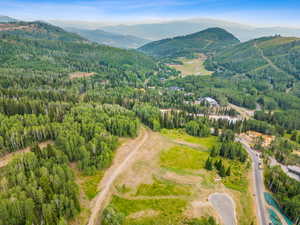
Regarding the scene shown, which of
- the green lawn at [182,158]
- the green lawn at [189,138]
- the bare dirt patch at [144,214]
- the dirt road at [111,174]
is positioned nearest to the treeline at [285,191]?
the green lawn at [182,158]

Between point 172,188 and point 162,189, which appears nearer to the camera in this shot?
point 162,189

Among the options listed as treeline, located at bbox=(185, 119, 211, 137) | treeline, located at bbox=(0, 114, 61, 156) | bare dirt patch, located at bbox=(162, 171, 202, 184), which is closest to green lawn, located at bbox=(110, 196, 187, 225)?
bare dirt patch, located at bbox=(162, 171, 202, 184)

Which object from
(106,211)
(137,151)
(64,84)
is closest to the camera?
(106,211)

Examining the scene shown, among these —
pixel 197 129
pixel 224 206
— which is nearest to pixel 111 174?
pixel 224 206

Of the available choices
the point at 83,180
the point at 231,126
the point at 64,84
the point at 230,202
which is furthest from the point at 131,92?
the point at 230,202

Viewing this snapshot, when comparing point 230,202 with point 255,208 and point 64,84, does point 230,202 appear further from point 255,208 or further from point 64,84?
point 64,84

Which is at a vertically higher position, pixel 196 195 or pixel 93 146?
pixel 93 146

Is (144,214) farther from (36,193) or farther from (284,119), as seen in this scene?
(284,119)
